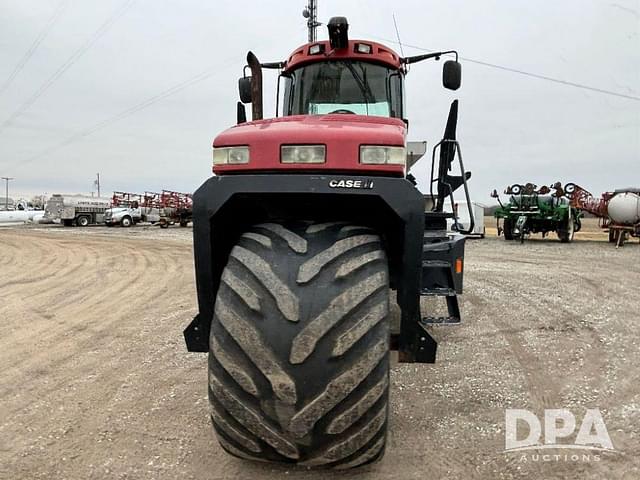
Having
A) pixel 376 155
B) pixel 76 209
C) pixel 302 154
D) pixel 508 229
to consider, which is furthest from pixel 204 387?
pixel 76 209

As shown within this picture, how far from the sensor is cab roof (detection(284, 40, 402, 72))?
14.8 feet

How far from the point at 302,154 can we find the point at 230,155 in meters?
0.41

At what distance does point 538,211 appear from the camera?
60.6 feet

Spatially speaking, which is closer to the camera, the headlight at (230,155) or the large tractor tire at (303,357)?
the large tractor tire at (303,357)

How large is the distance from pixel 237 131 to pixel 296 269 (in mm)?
959

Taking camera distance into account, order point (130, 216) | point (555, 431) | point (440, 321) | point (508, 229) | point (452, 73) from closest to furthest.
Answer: point (555, 431) < point (440, 321) < point (452, 73) < point (508, 229) < point (130, 216)

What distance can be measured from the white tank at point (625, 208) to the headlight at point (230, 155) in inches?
735

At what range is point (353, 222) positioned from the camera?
2750 millimetres

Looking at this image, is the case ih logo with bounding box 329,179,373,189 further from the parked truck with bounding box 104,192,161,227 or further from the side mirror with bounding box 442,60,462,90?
the parked truck with bounding box 104,192,161,227

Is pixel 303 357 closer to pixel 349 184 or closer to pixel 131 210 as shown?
pixel 349 184

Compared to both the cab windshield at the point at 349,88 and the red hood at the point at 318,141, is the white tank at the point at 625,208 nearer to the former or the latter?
the cab windshield at the point at 349,88

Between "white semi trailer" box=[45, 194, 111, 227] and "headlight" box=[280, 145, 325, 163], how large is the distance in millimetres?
37726

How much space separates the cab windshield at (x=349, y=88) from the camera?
176 inches

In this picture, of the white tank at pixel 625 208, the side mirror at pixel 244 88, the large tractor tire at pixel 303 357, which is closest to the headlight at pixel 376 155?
the large tractor tire at pixel 303 357
